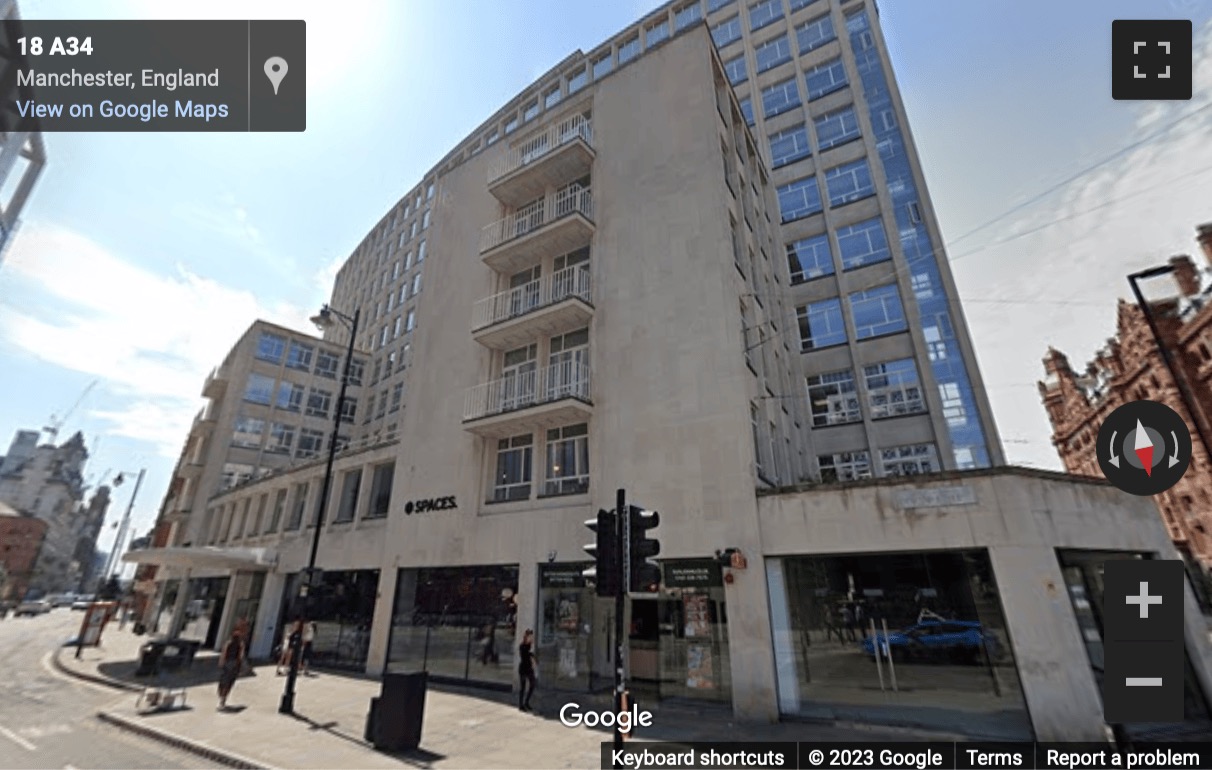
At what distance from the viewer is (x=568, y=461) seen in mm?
16734

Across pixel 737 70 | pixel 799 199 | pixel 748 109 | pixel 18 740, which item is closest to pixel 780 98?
pixel 748 109

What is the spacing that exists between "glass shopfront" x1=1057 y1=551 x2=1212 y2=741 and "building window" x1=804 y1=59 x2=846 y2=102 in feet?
98.6

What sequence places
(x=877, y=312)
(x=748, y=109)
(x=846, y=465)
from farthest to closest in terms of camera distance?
(x=748, y=109), (x=877, y=312), (x=846, y=465)

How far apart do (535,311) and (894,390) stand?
18657 millimetres

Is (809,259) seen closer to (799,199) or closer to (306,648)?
(799,199)

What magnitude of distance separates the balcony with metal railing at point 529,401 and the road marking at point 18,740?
11612 mm

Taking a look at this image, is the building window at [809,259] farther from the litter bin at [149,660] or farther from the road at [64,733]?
the litter bin at [149,660]

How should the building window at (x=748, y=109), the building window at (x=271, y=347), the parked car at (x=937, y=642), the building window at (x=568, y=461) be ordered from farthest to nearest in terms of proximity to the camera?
the building window at (x=271, y=347) → the building window at (x=748, y=109) → the building window at (x=568, y=461) → the parked car at (x=937, y=642)

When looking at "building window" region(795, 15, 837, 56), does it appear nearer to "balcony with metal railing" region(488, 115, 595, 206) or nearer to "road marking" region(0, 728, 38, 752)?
"balcony with metal railing" region(488, 115, 595, 206)

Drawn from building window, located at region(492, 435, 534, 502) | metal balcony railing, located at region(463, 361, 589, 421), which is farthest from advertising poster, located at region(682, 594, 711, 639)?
metal balcony railing, located at region(463, 361, 589, 421)

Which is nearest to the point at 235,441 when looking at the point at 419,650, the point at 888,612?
the point at 419,650

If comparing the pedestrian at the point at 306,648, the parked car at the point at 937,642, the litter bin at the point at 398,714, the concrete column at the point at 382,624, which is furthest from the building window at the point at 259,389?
the parked car at the point at 937,642

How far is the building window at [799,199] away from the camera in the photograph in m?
29.9

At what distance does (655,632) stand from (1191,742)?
976cm
